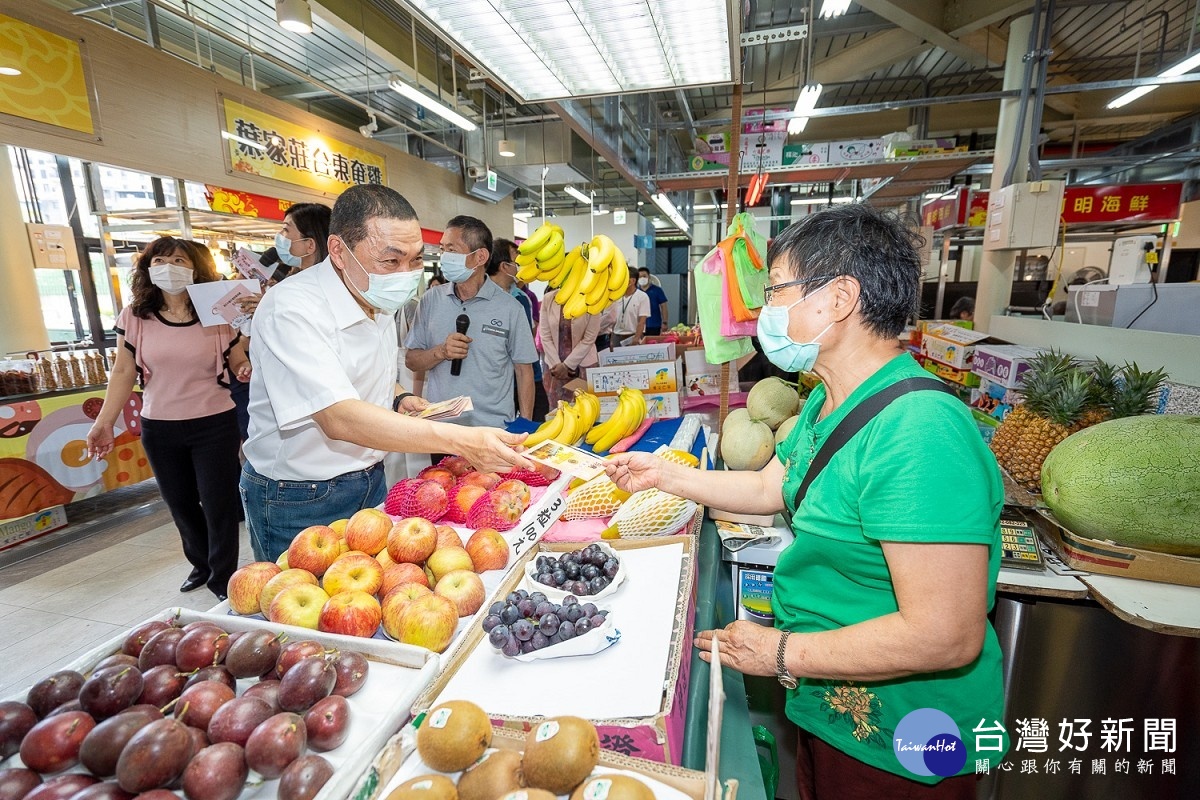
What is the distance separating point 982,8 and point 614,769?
872 cm

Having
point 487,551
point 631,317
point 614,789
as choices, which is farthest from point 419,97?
point 614,789

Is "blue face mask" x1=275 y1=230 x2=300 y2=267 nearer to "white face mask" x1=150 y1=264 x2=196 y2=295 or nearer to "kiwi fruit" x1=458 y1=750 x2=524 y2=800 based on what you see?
"white face mask" x1=150 y1=264 x2=196 y2=295

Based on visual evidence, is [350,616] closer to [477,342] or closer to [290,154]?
[477,342]

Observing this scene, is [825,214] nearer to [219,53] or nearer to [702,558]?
[702,558]

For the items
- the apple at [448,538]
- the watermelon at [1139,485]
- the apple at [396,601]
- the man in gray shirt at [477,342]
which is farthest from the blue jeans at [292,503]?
the watermelon at [1139,485]

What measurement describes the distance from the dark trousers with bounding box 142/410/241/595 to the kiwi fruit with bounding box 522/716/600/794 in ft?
11.6

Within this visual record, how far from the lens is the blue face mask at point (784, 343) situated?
139cm

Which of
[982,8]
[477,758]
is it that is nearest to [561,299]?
[477,758]

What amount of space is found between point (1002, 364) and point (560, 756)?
11.4 feet

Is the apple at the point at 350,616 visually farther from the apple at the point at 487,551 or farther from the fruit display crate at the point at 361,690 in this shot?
the apple at the point at 487,551

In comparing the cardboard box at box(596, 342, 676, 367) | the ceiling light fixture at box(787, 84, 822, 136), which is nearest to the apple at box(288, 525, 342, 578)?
the cardboard box at box(596, 342, 676, 367)

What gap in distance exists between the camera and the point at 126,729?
86 cm

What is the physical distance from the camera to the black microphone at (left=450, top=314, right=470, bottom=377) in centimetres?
361

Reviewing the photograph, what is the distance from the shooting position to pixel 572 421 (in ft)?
9.66
